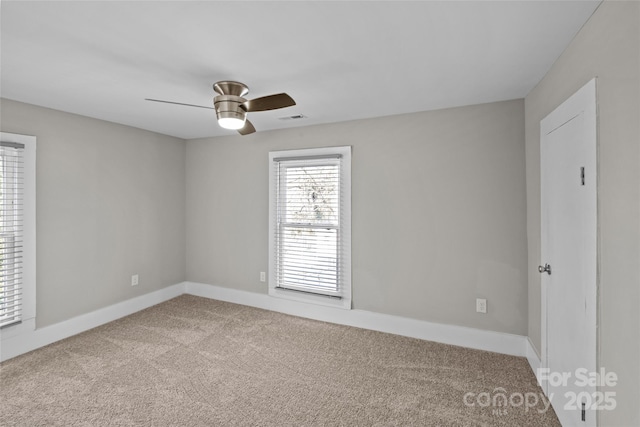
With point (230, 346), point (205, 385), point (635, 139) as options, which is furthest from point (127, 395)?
point (635, 139)

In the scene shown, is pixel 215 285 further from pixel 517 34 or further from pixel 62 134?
pixel 517 34

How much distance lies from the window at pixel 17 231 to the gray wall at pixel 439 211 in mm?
2504

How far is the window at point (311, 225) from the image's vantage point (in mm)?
3805

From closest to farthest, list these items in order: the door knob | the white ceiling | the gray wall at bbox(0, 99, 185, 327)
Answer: the white ceiling
the door knob
the gray wall at bbox(0, 99, 185, 327)

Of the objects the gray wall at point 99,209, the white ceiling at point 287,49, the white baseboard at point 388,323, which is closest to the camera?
the white ceiling at point 287,49

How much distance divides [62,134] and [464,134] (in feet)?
13.6

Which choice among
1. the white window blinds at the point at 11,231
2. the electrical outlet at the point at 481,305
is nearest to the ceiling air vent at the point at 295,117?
the white window blinds at the point at 11,231

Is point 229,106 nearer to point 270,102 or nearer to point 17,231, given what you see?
point 270,102

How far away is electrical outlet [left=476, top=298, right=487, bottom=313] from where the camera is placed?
313 cm

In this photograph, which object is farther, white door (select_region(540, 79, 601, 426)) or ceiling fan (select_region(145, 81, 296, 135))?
ceiling fan (select_region(145, 81, 296, 135))

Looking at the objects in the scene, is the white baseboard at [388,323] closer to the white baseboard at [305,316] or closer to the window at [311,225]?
the white baseboard at [305,316]

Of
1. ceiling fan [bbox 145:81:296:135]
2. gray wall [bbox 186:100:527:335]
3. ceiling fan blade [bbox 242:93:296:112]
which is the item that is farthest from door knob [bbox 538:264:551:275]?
ceiling fan [bbox 145:81:296:135]

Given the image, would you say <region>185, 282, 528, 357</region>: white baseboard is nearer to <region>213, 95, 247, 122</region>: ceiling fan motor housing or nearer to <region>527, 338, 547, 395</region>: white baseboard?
<region>527, 338, 547, 395</region>: white baseboard

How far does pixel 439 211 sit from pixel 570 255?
4.61 ft
